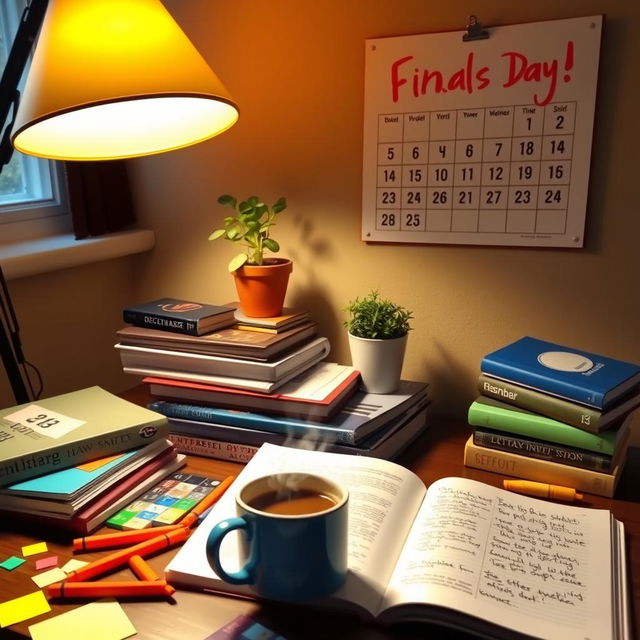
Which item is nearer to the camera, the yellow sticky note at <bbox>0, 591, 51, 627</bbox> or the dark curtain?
the yellow sticky note at <bbox>0, 591, 51, 627</bbox>

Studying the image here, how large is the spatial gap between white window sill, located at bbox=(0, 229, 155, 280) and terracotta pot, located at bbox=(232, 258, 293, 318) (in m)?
0.31

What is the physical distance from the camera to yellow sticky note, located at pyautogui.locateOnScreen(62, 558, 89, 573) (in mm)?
717

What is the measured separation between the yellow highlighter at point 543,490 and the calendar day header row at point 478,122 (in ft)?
1.70

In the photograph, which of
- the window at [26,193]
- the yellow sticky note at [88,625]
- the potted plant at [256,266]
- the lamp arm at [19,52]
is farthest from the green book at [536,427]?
the window at [26,193]

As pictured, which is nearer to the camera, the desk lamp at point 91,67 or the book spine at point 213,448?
the desk lamp at point 91,67

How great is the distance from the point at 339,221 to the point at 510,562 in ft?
2.20

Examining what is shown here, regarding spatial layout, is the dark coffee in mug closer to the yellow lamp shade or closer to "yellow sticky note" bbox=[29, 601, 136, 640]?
"yellow sticky note" bbox=[29, 601, 136, 640]

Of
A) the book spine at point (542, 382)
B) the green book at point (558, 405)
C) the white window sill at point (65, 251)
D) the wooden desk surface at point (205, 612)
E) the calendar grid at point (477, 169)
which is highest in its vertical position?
the calendar grid at point (477, 169)

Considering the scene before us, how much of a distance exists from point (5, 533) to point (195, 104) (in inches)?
24.1

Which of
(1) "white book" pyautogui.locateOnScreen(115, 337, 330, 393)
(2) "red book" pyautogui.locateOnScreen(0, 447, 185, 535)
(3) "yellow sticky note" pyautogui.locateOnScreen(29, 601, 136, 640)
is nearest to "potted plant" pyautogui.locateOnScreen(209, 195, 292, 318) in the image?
(1) "white book" pyautogui.locateOnScreen(115, 337, 330, 393)

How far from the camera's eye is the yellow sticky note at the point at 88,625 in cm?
61

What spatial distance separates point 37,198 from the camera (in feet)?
4.16

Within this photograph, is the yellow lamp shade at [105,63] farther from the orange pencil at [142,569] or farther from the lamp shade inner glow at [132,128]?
the orange pencil at [142,569]

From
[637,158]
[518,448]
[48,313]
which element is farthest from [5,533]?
[637,158]
